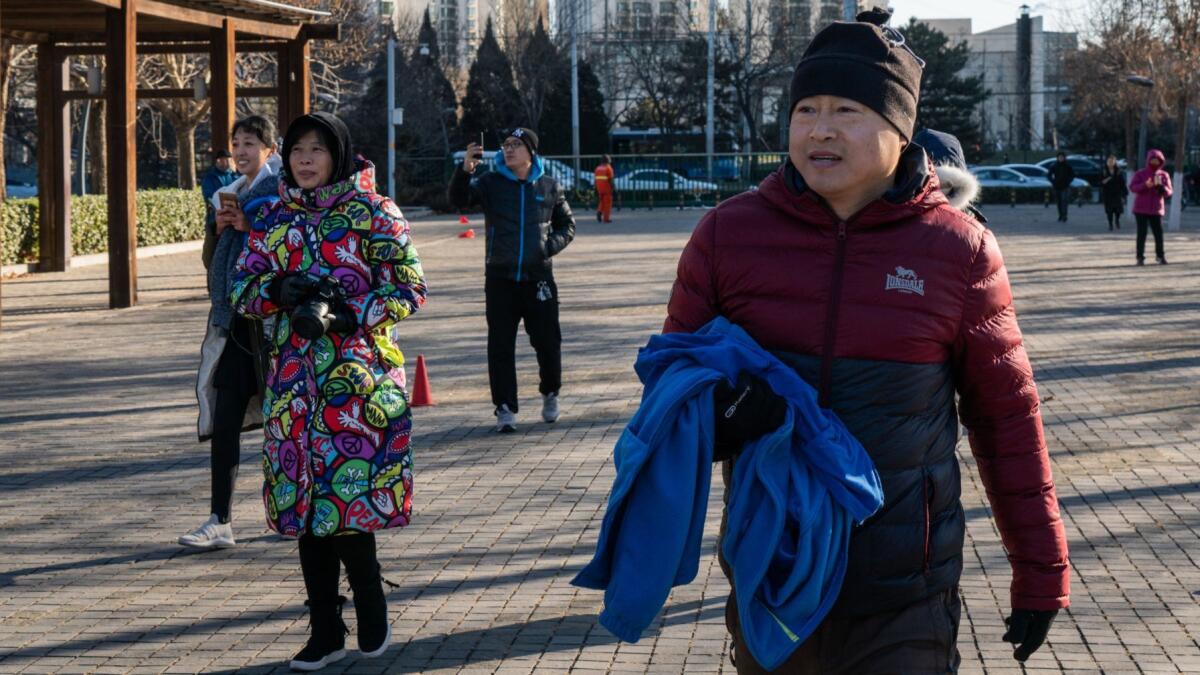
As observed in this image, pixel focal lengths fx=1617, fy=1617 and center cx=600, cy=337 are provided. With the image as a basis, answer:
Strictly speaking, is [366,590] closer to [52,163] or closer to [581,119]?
[52,163]

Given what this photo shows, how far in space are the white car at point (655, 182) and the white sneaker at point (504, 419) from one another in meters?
39.5

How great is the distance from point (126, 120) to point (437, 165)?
39.1 m

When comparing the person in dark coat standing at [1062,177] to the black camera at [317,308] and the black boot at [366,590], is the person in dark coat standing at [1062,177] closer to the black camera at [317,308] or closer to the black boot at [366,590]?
the black boot at [366,590]

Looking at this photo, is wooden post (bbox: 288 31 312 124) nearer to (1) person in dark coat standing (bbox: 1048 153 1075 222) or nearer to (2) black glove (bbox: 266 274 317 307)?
(2) black glove (bbox: 266 274 317 307)

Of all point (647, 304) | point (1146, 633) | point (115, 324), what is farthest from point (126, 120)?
point (1146, 633)

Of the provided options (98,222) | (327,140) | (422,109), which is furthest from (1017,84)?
(327,140)

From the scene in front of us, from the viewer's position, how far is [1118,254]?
26.3 m

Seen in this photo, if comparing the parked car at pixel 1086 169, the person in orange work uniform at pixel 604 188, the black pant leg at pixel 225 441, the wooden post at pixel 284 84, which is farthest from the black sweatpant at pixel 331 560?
the parked car at pixel 1086 169

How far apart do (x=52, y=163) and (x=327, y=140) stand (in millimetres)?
19579

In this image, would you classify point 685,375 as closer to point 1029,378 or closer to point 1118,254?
point 1029,378

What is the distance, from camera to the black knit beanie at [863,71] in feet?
10.3

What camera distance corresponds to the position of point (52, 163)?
76.8 feet

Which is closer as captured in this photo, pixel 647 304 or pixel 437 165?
pixel 647 304

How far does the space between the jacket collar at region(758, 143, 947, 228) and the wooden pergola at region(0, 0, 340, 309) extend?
52.9 feet
